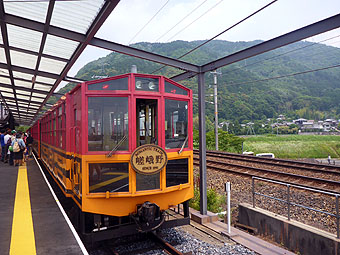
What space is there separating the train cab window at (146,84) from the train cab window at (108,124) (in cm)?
35

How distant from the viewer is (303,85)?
324 feet

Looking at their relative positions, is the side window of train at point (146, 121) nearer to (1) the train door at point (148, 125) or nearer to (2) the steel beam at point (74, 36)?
(1) the train door at point (148, 125)

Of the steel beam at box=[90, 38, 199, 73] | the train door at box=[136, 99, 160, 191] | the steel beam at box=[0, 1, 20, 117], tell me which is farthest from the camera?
the steel beam at box=[90, 38, 199, 73]

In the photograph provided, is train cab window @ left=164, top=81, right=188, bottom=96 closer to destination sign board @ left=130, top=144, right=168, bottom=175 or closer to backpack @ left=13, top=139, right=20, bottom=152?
destination sign board @ left=130, top=144, right=168, bottom=175

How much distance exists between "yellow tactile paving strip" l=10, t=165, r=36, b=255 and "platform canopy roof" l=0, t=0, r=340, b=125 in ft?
12.4

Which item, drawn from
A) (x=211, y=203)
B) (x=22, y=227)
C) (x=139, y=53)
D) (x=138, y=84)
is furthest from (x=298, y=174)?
(x=22, y=227)

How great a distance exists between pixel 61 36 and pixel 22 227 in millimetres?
3900

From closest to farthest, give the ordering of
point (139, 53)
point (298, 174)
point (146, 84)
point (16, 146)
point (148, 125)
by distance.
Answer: point (146, 84) → point (148, 125) → point (139, 53) → point (298, 174) → point (16, 146)

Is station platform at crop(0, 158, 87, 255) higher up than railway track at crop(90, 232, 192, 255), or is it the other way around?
station platform at crop(0, 158, 87, 255)

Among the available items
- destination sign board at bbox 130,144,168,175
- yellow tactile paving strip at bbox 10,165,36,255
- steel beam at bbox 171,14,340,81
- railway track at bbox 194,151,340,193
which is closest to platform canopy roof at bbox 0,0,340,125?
steel beam at bbox 171,14,340,81

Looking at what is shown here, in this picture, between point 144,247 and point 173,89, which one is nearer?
point 144,247

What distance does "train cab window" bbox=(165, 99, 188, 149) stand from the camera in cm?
559

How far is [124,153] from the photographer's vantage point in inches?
199

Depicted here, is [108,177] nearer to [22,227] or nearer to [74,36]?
[22,227]
